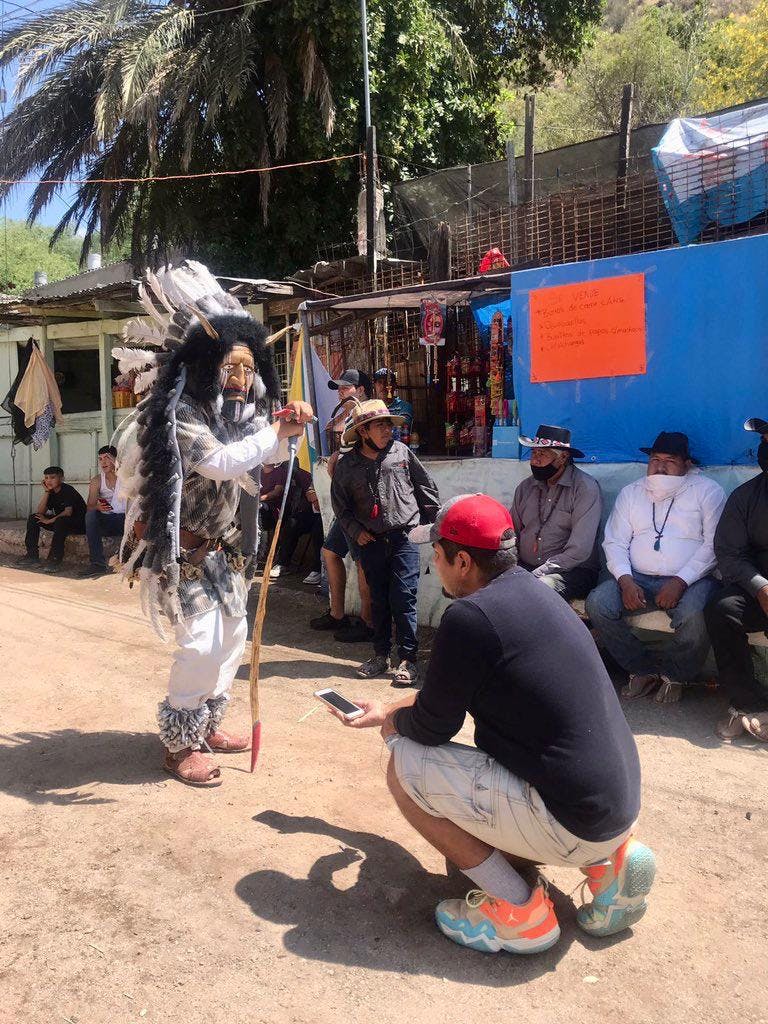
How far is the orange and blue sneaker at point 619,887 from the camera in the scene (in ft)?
9.05

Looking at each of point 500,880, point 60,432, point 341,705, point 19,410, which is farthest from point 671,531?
point 19,410

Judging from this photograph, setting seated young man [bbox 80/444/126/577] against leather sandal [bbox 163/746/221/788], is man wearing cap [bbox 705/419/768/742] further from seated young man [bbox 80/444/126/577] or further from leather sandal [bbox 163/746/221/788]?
seated young man [bbox 80/444/126/577]

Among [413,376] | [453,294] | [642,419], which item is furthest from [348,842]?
[413,376]

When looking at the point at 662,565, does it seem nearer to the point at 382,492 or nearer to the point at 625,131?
the point at 382,492

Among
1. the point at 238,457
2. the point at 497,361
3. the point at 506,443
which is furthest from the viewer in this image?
the point at 497,361

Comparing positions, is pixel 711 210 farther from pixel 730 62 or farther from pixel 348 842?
pixel 730 62

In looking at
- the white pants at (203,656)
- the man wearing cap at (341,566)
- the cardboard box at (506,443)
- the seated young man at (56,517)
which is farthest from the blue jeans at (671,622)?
the seated young man at (56,517)

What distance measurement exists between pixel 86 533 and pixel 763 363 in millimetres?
7548

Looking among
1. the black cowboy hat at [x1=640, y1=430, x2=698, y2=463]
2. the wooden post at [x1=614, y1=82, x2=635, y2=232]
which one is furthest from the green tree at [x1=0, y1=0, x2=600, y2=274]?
the black cowboy hat at [x1=640, y1=430, x2=698, y2=463]

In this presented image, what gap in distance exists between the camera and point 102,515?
9.89 metres

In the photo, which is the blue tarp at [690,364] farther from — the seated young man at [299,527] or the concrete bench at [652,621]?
the seated young man at [299,527]

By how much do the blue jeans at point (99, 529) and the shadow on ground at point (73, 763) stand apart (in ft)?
17.5

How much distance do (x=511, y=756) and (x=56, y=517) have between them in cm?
881

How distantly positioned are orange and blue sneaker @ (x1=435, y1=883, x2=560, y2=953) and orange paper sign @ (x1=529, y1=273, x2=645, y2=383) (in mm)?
3907
